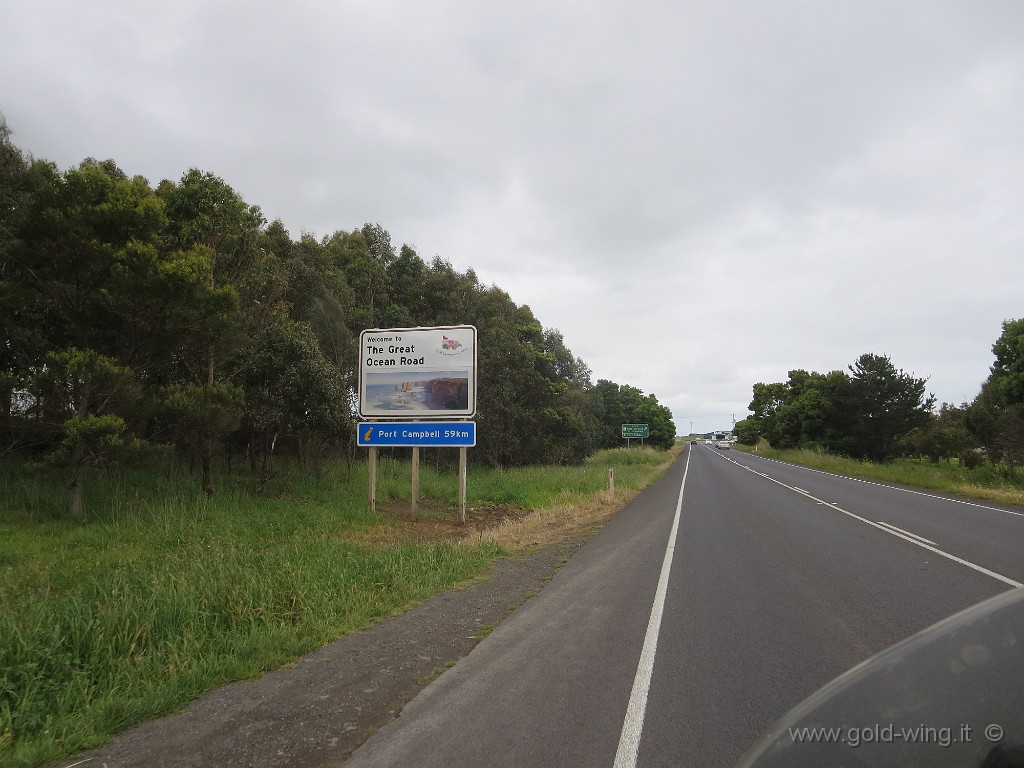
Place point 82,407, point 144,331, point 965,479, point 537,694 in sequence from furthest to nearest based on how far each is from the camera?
point 965,479 → point 144,331 → point 82,407 → point 537,694

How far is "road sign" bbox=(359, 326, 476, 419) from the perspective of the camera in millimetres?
16328

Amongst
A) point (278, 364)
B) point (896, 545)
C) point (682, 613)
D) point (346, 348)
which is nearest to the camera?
point (682, 613)

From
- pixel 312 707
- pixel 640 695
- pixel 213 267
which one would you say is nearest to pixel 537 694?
pixel 640 695

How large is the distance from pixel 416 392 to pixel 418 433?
1.06 m

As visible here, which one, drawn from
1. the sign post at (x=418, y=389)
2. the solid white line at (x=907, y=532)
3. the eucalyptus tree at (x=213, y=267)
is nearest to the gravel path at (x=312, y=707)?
the eucalyptus tree at (x=213, y=267)

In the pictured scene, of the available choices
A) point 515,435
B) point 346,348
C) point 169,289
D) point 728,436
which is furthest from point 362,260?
point 728,436

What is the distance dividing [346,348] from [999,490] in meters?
23.2

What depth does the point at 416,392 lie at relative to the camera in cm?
1652

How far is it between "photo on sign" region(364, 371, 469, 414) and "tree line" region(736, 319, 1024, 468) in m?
25.2

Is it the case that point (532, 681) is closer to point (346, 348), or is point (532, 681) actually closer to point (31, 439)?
point (31, 439)

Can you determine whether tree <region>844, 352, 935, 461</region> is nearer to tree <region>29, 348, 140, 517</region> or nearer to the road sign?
the road sign

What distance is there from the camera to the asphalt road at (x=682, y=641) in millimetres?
3969

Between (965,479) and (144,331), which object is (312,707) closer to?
(144,331)

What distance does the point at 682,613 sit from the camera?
6.86 metres
